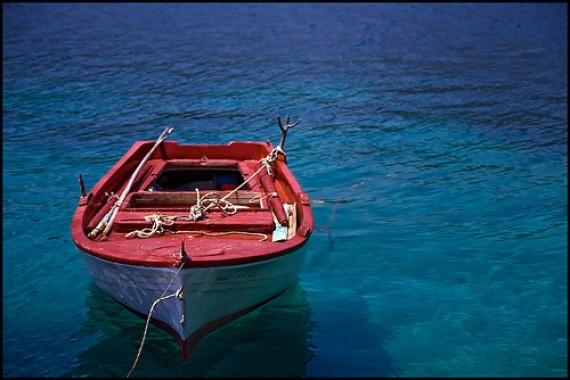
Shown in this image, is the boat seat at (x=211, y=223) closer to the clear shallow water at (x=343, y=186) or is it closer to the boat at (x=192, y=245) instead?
the boat at (x=192, y=245)

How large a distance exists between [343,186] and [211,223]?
21.3ft

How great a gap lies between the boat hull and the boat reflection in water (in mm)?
512

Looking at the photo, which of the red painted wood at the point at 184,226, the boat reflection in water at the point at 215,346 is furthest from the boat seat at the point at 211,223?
the boat reflection in water at the point at 215,346

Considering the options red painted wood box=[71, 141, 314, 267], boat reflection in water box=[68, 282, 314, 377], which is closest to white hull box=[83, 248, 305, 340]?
red painted wood box=[71, 141, 314, 267]

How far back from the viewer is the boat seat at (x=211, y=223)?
873 cm

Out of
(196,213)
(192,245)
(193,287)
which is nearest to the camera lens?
(193,287)

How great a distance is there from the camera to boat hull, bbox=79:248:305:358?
292 inches

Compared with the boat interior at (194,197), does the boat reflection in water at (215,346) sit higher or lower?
lower

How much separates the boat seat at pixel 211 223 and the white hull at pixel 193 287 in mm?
666

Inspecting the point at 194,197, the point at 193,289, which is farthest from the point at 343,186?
the point at 193,289

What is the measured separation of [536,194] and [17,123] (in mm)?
14765

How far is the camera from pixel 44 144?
57.1 ft

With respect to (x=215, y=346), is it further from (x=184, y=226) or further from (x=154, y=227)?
(x=154, y=227)

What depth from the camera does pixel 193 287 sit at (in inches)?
293
